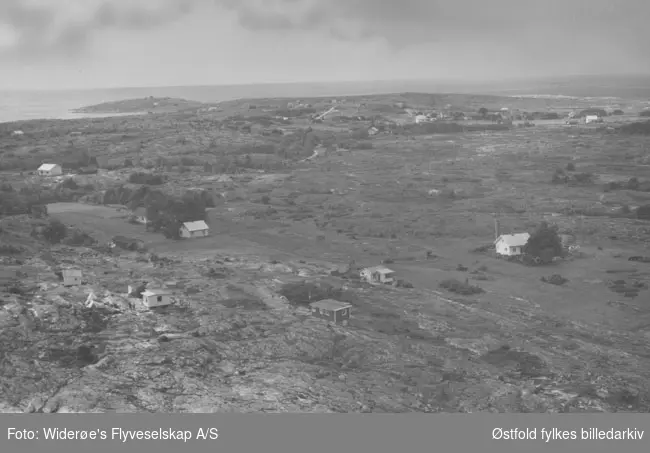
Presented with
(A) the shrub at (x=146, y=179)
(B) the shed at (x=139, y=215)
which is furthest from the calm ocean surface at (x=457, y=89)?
(B) the shed at (x=139, y=215)

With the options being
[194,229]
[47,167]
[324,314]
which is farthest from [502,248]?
[47,167]

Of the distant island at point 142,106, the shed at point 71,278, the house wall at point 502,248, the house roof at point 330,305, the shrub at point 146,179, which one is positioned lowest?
the house wall at point 502,248

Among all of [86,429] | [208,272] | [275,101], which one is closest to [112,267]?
[208,272]

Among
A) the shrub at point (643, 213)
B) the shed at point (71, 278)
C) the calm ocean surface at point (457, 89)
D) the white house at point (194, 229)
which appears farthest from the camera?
the calm ocean surface at point (457, 89)

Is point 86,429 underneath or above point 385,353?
above

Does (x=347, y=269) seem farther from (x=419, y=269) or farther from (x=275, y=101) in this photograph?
(x=275, y=101)

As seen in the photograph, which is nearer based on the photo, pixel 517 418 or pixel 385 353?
pixel 517 418

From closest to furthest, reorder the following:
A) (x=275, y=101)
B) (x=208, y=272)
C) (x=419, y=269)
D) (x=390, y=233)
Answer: (x=208, y=272) → (x=419, y=269) → (x=390, y=233) → (x=275, y=101)

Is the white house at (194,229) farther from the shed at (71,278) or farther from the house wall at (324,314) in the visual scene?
the house wall at (324,314)
